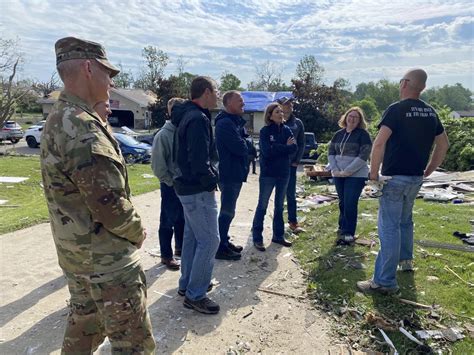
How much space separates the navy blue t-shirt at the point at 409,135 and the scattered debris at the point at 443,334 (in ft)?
4.87

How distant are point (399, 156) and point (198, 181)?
203cm

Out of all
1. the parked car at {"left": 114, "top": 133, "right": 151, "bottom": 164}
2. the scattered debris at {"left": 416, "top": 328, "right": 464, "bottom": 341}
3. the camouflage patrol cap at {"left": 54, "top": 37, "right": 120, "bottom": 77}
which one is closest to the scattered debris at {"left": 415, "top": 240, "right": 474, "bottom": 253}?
the scattered debris at {"left": 416, "top": 328, "right": 464, "bottom": 341}

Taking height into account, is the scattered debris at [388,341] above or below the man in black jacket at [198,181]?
below

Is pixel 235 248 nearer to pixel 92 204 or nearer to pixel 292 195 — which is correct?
pixel 292 195

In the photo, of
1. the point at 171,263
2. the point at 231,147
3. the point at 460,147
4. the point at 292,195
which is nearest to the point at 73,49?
the point at 231,147

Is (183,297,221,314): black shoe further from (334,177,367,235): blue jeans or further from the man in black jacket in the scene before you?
(334,177,367,235): blue jeans

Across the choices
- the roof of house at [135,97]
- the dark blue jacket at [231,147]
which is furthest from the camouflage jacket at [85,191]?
the roof of house at [135,97]

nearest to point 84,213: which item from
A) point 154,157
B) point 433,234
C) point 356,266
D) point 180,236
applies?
point 154,157

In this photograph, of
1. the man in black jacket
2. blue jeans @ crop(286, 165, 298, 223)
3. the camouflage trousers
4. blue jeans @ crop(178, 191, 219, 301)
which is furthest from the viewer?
blue jeans @ crop(286, 165, 298, 223)

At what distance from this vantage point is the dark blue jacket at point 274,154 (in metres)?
5.43

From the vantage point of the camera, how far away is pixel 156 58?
57.2 metres

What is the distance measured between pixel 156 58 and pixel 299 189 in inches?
2018

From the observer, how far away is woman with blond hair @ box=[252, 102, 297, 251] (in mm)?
5413

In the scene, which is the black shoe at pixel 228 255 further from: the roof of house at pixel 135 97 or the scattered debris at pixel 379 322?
the roof of house at pixel 135 97
